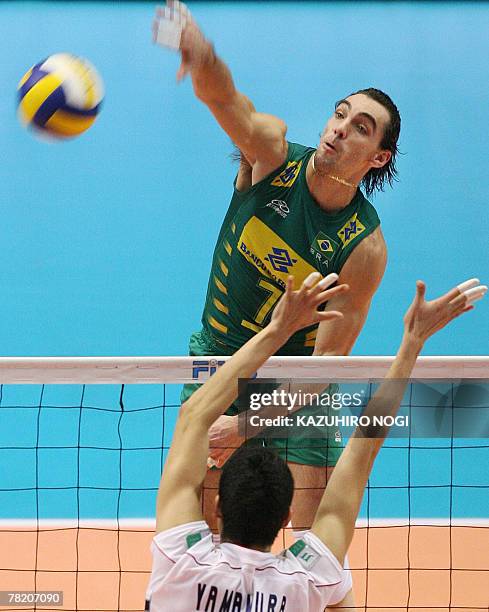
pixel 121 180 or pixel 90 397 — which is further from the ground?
pixel 121 180

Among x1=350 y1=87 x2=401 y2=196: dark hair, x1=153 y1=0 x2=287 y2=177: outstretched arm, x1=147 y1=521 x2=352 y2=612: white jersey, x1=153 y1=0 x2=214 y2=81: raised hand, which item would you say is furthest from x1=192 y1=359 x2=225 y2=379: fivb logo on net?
x1=147 y1=521 x2=352 y2=612: white jersey

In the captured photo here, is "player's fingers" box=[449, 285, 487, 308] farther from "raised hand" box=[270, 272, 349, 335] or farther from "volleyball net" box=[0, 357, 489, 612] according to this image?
"volleyball net" box=[0, 357, 489, 612]

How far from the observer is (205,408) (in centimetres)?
226

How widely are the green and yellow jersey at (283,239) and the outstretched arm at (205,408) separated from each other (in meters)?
1.64

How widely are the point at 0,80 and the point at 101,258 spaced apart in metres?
2.02

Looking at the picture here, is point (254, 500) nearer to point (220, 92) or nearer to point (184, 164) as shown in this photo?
point (220, 92)

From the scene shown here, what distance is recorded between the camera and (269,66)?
9016 millimetres

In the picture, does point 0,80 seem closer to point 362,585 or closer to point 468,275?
point 468,275

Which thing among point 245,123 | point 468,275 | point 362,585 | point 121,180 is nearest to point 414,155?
point 468,275

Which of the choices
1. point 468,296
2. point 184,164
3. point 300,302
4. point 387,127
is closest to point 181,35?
point 387,127

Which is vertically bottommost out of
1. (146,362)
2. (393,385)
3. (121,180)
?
(393,385)

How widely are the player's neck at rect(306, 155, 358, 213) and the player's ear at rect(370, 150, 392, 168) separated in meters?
0.18

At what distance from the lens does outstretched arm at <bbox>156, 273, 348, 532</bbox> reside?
2.17 meters

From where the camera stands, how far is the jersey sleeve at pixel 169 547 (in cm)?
210
